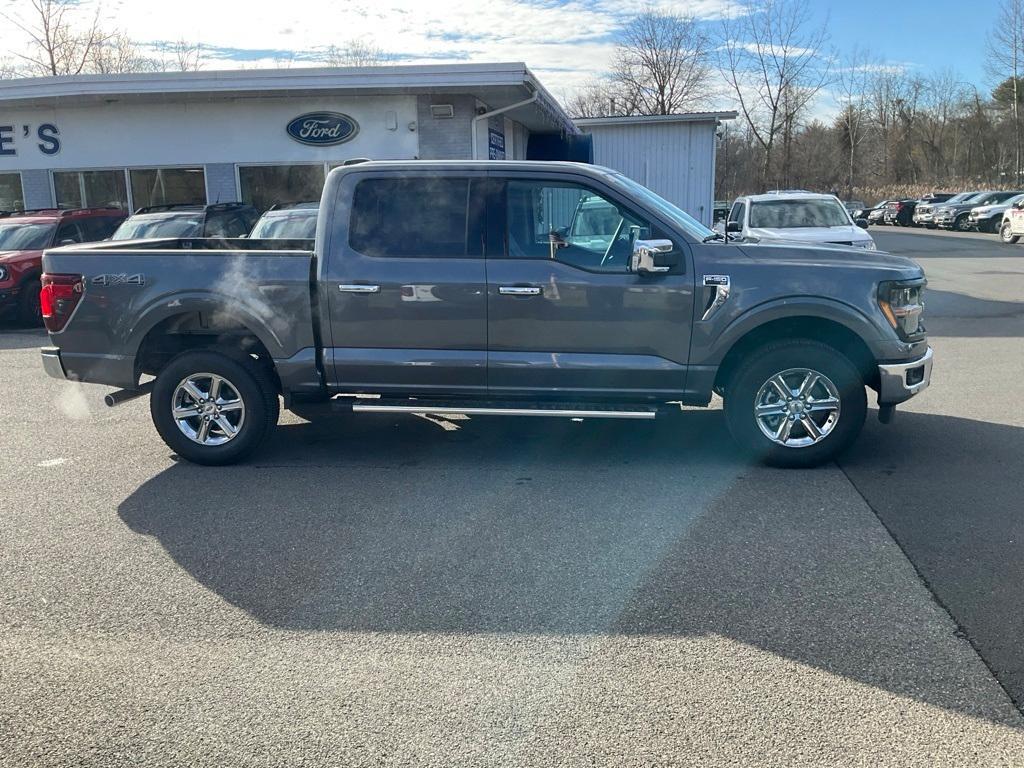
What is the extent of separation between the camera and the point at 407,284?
19.1 feet

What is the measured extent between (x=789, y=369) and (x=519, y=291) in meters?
1.84

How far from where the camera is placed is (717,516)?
16.7 feet

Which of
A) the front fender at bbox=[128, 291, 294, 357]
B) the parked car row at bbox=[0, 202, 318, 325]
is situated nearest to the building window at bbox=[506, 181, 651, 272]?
the front fender at bbox=[128, 291, 294, 357]

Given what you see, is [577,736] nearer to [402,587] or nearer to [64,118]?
[402,587]

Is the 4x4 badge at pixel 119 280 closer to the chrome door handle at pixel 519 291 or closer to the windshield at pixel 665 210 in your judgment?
the chrome door handle at pixel 519 291

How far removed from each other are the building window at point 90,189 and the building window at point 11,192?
34.9 inches

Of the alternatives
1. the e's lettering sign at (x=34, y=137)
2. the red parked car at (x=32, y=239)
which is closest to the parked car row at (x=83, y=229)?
the red parked car at (x=32, y=239)

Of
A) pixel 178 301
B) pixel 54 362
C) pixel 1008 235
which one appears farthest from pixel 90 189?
pixel 1008 235

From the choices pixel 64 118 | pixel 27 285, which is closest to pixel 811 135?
pixel 64 118

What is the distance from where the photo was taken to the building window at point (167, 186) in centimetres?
1770

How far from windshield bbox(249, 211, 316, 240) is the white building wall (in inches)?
463

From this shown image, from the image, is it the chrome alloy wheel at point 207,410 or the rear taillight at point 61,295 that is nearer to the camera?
the rear taillight at point 61,295

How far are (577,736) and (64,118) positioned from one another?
18.5m

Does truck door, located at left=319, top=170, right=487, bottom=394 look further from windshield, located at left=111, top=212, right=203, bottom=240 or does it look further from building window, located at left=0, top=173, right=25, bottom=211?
building window, located at left=0, top=173, right=25, bottom=211
